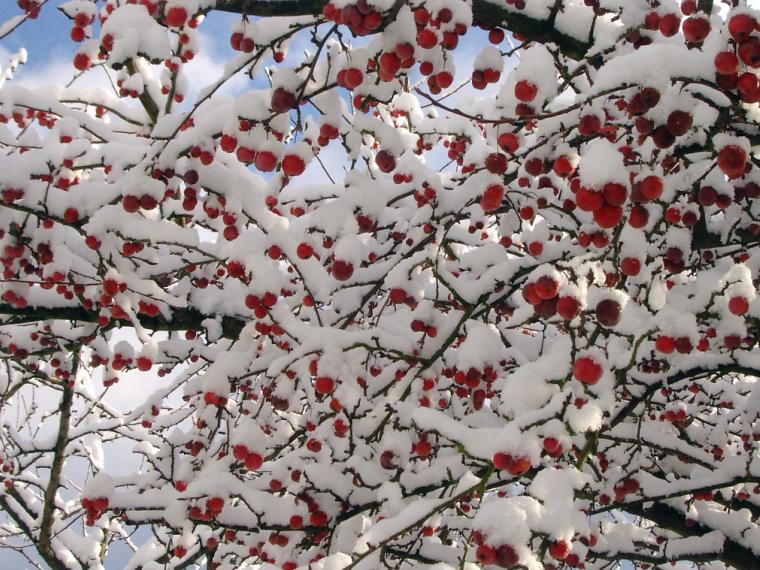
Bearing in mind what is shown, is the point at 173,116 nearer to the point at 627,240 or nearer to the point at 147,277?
the point at 147,277

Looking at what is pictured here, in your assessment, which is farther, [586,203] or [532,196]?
[532,196]

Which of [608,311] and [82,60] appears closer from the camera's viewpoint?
[608,311]

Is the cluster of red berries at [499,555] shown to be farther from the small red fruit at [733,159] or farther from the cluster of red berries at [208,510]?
the cluster of red berries at [208,510]

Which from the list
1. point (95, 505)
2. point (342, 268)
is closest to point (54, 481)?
point (95, 505)

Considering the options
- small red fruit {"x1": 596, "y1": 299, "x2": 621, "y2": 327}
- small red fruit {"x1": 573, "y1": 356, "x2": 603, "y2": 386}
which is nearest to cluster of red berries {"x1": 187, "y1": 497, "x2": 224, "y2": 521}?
small red fruit {"x1": 573, "y1": 356, "x2": 603, "y2": 386}

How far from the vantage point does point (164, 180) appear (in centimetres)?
328

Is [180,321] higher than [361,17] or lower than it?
higher

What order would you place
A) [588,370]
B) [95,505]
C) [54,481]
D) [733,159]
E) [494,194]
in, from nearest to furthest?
[733,159], [588,370], [494,194], [95,505], [54,481]

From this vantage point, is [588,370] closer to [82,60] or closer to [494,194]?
[494,194]

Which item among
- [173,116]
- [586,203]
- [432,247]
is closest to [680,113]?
[586,203]

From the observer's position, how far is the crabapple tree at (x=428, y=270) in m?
1.97

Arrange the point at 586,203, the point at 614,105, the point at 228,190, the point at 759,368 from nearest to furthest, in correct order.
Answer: the point at 586,203, the point at 614,105, the point at 759,368, the point at 228,190

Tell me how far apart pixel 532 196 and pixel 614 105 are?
35.9 inches

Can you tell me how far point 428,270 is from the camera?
4.00 metres
